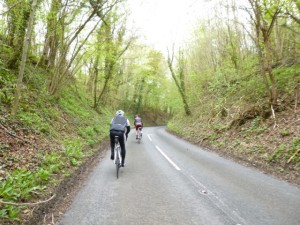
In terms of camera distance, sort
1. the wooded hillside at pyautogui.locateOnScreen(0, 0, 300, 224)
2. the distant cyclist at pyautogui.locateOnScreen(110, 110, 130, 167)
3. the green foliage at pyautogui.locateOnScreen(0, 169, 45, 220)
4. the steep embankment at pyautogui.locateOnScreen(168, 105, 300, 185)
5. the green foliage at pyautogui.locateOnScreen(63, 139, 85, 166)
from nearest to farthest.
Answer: the green foliage at pyautogui.locateOnScreen(0, 169, 45, 220)
the wooded hillside at pyautogui.locateOnScreen(0, 0, 300, 224)
the steep embankment at pyautogui.locateOnScreen(168, 105, 300, 185)
the distant cyclist at pyautogui.locateOnScreen(110, 110, 130, 167)
the green foliage at pyautogui.locateOnScreen(63, 139, 85, 166)

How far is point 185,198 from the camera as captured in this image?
647cm

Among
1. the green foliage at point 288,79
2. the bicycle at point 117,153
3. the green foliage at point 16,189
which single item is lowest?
the green foliage at point 16,189

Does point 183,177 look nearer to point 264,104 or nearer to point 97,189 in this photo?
point 97,189

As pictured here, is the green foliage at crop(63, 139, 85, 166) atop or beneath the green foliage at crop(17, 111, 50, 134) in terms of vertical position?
beneath

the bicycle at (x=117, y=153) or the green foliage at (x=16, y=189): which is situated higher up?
the bicycle at (x=117, y=153)

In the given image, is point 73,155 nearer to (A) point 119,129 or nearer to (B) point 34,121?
(B) point 34,121

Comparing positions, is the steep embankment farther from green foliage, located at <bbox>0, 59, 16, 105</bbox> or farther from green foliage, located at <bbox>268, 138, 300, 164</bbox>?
green foliage, located at <bbox>0, 59, 16, 105</bbox>

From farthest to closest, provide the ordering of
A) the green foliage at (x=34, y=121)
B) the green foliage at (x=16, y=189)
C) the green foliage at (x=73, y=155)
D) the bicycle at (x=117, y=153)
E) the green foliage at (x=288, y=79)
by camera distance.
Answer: the green foliage at (x=288, y=79)
the green foliage at (x=34, y=121)
the green foliage at (x=73, y=155)
the bicycle at (x=117, y=153)
the green foliage at (x=16, y=189)

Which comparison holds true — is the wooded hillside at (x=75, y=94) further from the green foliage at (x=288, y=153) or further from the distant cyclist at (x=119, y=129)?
the distant cyclist at (x=119, y=129)

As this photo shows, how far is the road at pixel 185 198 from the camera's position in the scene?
5211 mm

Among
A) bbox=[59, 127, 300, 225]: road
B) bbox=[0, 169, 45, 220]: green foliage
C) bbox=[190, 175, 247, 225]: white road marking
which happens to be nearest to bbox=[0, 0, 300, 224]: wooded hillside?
bbox=[0, 169, 45, 220]: green foliage

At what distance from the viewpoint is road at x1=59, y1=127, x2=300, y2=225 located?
205 inches

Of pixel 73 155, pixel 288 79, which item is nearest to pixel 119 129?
pixel 73 155

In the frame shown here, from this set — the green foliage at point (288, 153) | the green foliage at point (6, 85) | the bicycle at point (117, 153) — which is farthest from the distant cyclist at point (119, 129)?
the green foliage at point (288, 153)
